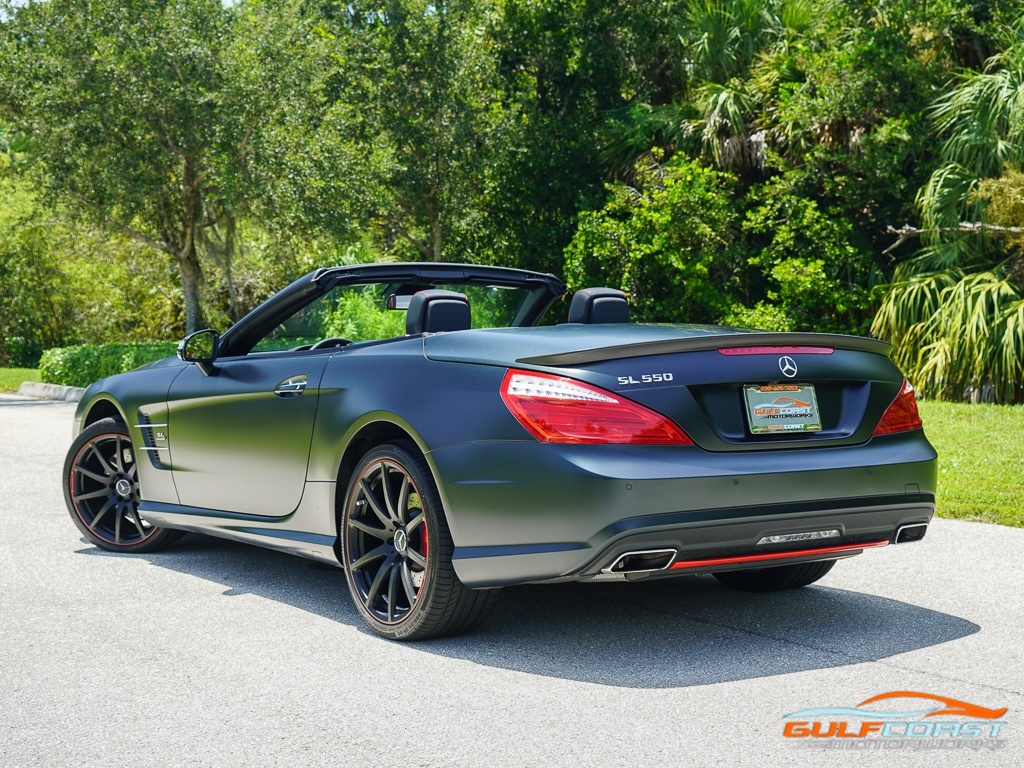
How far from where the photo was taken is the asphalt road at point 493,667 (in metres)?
3.70

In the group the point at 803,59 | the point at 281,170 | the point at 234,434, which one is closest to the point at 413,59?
the point at 281,170

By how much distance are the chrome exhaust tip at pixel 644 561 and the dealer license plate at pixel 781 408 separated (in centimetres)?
60

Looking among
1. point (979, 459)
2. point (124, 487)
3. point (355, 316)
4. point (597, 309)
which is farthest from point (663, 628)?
point (979, 459)

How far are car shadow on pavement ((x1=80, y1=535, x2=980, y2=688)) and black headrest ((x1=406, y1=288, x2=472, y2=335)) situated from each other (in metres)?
1.25

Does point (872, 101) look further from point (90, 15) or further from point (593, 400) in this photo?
point (593, 400)

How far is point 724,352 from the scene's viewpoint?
4629 millimetres

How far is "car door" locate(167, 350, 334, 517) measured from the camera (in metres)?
5.43

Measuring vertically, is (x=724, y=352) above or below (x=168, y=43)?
below

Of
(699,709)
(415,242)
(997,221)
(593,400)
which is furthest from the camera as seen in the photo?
(415,242)

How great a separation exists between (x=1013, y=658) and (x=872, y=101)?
1424 centimetres

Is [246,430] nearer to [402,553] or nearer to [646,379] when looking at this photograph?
[402,553]

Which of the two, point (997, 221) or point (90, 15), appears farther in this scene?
point (90, 15)

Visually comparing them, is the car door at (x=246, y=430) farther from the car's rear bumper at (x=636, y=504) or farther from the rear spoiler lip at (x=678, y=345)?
the rear spoiler lip at (x=678, y=345)

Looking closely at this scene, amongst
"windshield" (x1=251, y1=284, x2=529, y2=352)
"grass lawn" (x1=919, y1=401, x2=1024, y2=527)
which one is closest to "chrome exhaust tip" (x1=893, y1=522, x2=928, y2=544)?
"windshield" (x1=251, y1=284, x2=529, y2=352)
